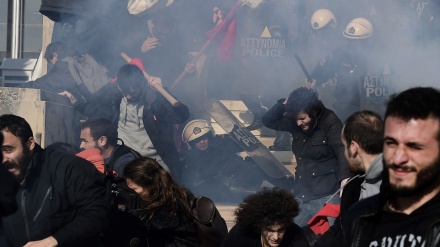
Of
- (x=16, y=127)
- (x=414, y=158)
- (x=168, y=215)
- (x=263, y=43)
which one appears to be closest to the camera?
(x=414, y=158)

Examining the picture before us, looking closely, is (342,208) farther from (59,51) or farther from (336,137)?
(59,51)

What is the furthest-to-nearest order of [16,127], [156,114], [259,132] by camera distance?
[259,132] → [156,114] → [16,127]

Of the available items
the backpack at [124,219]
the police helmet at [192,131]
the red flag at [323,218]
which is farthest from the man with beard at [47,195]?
the police helmet at [192,131]

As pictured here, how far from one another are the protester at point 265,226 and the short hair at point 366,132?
0.90 metres

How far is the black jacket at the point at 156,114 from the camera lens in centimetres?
838

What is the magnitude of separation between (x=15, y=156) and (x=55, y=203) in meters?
0.31

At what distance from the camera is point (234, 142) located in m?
10.1

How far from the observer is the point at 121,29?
32.6ft

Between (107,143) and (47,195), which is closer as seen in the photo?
(47,195)

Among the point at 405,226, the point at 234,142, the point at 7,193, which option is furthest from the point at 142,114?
the point at 405,226

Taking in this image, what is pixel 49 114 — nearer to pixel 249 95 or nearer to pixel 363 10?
pixel 249 95

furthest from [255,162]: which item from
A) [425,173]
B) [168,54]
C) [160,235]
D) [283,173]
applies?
[425,173]

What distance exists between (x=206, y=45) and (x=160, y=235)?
480 cm

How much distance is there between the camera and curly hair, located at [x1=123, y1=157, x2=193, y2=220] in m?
5.75
